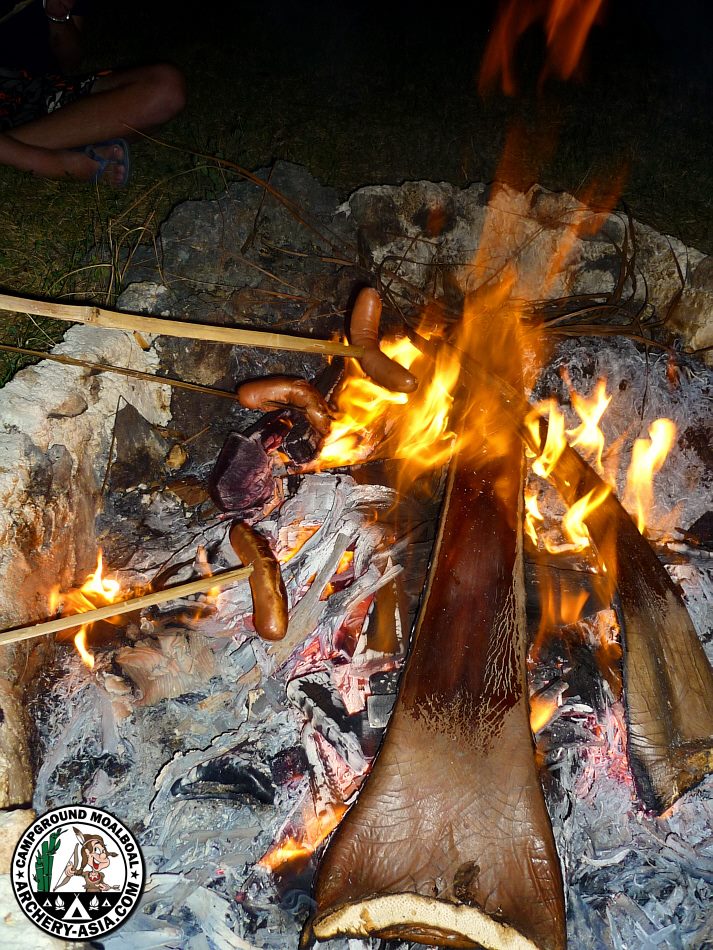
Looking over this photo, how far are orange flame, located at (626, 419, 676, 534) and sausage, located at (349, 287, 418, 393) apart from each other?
118 cm

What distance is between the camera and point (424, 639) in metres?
2.46

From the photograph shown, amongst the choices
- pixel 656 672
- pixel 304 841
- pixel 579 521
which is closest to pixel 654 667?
pixel 656 672

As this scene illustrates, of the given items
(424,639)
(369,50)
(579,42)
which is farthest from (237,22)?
(424,639)

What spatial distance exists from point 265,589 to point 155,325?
112 centimetres

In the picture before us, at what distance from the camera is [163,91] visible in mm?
4723

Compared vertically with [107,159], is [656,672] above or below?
below

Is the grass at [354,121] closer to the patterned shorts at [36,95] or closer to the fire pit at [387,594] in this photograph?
the patterned shorts at [36,95]

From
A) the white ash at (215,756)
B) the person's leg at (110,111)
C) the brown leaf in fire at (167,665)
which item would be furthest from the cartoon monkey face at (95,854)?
the person's leg at (110,111)

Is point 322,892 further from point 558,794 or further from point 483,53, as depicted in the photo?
point 483,53

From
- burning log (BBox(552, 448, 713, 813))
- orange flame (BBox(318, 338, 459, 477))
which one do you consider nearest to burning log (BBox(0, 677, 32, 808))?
orange flame (BBox(318, 338, 459, 477))

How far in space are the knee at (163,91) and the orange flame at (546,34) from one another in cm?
327

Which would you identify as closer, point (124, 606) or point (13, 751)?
point (13, 751)

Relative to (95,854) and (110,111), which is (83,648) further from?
(110,111)

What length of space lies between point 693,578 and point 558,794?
113 centimetres
